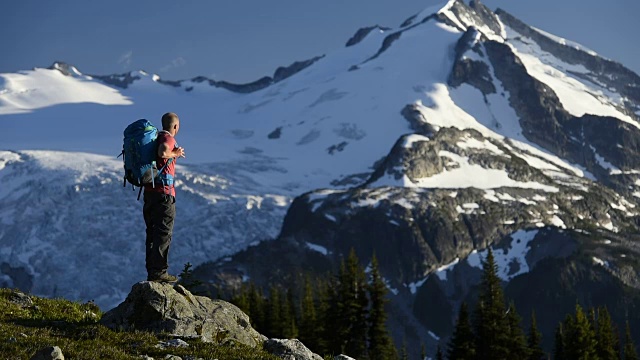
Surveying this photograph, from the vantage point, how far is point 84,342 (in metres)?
14.3

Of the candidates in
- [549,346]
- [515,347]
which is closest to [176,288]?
[515,347]

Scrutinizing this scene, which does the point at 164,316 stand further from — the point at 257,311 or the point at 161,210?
the point at 257,311

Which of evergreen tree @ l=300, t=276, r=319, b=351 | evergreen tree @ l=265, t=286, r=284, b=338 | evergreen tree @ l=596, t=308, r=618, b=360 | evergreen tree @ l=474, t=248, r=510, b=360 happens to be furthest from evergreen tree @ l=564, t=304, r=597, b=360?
evergreen tree @ l=265, t=286, r=284, b=338

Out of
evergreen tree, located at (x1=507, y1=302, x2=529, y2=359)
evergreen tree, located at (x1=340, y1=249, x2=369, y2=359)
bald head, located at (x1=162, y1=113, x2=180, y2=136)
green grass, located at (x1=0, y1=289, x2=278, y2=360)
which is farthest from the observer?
evergreen tree, located at (x1=507, y1=302, x2=529, y2=359)

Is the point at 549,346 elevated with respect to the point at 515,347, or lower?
elevated

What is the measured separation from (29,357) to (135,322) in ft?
11.7

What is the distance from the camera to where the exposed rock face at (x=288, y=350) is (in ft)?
53.4

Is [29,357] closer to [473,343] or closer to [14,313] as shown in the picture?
[14,313]

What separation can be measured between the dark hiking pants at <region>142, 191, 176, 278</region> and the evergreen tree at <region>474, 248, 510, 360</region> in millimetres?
50095

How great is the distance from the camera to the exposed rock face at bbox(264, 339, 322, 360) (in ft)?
53.4

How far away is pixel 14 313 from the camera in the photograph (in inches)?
695

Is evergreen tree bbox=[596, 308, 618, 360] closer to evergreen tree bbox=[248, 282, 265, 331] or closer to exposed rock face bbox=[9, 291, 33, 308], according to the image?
evergreen tree bbox=[248, 282, 265, 331]

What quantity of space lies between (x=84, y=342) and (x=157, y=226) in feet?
12.9

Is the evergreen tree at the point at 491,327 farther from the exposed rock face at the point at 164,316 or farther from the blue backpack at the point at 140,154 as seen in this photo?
the blue backpack at the point at 140,154
